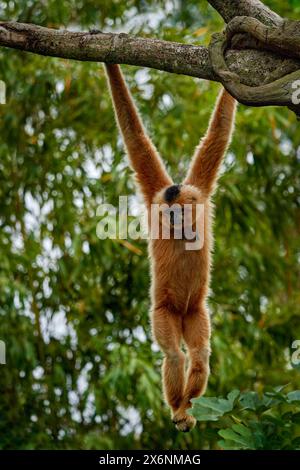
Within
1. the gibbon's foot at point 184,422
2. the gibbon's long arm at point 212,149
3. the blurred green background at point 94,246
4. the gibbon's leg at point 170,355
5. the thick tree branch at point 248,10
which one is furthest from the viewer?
the blurred green background at point 94,246

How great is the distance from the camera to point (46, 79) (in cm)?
614

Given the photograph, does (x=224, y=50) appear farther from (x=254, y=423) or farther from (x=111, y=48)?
(x=254, y=423)

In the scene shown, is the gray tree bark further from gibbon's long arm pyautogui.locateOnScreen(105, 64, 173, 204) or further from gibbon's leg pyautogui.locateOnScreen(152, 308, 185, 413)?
gibbon's leg pyautogui.locateOnScreen(152, 308, 185, 413)

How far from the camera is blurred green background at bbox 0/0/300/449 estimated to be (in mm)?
6152

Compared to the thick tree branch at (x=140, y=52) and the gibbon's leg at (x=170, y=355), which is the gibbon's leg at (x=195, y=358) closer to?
the gibbon's leg at (x=170, y=355)

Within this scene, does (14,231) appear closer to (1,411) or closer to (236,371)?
(1,411)

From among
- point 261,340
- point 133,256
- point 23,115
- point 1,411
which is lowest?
point 1,411

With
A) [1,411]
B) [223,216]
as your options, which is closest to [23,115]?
[223,216]

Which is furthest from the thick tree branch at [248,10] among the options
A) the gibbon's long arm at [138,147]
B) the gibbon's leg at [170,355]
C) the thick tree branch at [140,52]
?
the gibbon's leg at [170,355]

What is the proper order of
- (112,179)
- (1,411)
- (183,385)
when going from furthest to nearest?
1. (1,411)
2. (112,179)
3. (183,385)

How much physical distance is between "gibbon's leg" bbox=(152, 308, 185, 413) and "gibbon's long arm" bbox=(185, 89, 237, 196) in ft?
2.14

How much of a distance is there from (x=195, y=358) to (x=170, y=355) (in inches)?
4.3

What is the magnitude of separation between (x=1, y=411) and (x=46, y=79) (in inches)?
112

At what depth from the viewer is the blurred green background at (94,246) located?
6152 mm
